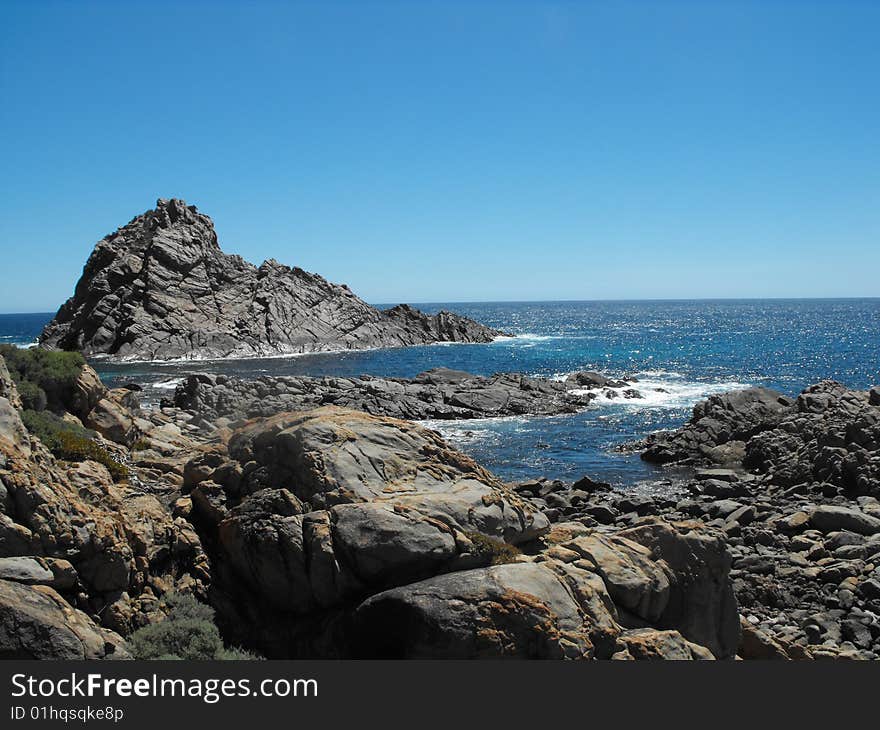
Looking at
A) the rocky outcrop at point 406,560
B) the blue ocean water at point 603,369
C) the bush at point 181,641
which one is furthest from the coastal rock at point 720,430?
the bush at point 181,641

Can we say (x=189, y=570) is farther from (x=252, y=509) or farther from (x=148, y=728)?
(x=148, y=728)

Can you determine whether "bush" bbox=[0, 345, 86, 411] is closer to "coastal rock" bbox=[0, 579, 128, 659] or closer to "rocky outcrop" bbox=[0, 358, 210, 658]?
"rocky outcrop" bbox=[0, 358, 210, 658]

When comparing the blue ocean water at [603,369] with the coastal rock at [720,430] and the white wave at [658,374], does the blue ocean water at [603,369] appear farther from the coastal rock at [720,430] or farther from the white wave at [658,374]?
the coastal rock at [720,430]

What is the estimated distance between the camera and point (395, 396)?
2061 inches

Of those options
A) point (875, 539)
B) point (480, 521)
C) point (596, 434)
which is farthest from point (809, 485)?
point (480, 521)

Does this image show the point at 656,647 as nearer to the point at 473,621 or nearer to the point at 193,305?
the point at 473,621

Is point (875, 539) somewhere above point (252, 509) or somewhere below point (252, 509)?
below

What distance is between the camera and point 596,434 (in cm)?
4344

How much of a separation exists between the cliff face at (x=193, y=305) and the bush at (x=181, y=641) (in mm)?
79807

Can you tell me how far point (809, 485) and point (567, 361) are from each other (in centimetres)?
5997

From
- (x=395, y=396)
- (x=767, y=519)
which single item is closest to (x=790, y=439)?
(x=767, y=519)

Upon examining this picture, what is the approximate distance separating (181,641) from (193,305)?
295ft

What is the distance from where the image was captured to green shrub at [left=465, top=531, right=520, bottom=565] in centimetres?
1023

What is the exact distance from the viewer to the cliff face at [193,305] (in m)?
87.2
